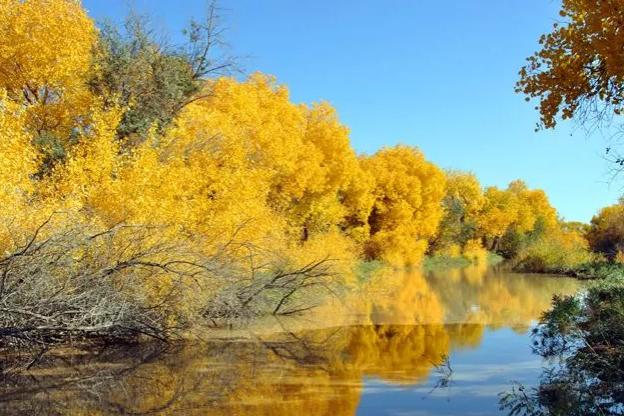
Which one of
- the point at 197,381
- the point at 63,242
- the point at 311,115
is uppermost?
the point at 311,115

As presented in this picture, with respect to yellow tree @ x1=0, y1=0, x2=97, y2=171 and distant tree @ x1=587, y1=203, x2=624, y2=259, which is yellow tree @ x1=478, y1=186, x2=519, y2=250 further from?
yellow tree @ x1=0, y1=0, x2=97, y2=171

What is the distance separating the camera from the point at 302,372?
403 inches

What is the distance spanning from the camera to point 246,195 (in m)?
17.8

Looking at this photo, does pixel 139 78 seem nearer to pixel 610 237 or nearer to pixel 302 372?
pixel 302 372

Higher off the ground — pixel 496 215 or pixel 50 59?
pixel 496 215

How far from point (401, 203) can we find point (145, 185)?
26.7 meters

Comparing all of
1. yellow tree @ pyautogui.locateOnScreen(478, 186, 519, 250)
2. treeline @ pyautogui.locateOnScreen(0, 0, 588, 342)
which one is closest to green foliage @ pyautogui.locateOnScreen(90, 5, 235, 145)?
treeline @ pyautogui.locateOnScreen(0, 0, 588, 342)

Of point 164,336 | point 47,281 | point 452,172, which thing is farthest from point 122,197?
point 452,172

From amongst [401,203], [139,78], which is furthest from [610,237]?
[139,78]

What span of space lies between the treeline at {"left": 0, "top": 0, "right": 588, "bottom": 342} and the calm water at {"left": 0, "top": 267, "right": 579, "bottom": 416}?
0.78 meters

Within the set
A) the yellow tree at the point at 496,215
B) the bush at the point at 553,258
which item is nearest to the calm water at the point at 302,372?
the bush at the point at 553,258

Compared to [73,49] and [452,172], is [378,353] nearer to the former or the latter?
[73,49]

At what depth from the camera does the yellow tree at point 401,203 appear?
38469mm

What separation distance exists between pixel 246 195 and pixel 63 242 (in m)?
7.99
